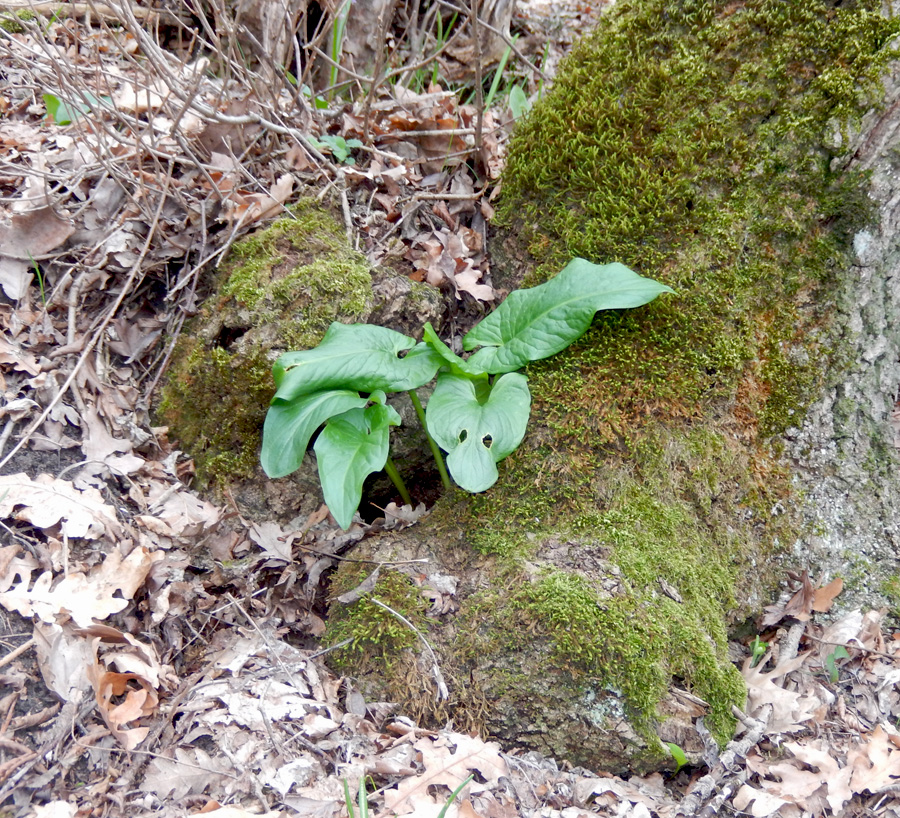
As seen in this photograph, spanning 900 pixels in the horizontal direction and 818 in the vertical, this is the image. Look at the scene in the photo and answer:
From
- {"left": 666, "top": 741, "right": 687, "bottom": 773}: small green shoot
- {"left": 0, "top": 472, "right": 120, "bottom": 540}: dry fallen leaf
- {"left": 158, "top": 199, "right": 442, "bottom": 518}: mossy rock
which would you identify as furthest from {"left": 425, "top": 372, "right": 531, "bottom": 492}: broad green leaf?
{"left": 0, "top": 472, "right": 120, "bottom": 540}: dry fallen leaf

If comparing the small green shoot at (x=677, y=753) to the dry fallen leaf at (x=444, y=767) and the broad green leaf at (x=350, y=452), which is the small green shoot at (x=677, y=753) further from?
the broad green leaf at (x=350, y=452)

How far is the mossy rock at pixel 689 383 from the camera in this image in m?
2.27

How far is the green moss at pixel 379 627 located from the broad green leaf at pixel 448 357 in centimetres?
82

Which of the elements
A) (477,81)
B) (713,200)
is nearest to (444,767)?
(713,200)

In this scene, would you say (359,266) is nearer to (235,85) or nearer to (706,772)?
(235,85)

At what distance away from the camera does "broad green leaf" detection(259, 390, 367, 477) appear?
2336 millimetres

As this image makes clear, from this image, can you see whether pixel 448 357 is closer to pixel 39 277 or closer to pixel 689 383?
pixel 689 383

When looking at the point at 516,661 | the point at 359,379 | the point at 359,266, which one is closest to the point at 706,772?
the point at 516,661

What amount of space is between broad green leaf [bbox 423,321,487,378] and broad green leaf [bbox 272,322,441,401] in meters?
0.04

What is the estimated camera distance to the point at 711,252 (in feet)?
8.25

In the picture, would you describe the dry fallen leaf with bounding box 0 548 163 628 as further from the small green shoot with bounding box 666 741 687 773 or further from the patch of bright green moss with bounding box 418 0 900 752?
the small green shoot with bounding box 666 741 687 773

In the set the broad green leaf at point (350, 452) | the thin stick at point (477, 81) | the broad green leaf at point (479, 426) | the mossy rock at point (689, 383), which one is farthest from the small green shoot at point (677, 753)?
the thin stick at point (477, 81)

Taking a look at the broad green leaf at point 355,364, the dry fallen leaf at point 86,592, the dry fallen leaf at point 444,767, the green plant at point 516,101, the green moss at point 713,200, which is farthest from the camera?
the green plant at point 516,101

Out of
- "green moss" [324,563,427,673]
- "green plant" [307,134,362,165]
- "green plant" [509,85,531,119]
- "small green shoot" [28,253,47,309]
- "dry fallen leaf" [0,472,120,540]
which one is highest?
"green plant" [509,85,531,119]
